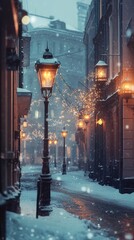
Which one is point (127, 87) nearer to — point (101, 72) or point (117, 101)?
point (117, 101)

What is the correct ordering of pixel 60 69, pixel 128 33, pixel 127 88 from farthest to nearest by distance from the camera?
1. pixel 60 69
2. pixel 128 33
3. pixel 127 88

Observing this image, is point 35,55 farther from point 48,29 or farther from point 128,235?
point 128,235

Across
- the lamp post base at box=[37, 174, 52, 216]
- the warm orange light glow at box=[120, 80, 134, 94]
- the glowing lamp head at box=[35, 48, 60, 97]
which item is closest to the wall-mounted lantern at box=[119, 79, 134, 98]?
the warm orange light glow at box=[120, 80, 134, 94]

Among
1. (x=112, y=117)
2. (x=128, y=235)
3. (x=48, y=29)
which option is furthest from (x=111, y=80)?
(x=48, y=29)

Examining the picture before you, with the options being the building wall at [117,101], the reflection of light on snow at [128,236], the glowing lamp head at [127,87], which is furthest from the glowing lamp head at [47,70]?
the building wall at [117,101]

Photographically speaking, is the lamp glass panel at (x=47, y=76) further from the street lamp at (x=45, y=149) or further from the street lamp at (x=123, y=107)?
the street lamp at (x=123, y=107)

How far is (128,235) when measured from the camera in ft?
34.4

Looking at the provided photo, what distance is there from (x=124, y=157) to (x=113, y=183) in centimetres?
300

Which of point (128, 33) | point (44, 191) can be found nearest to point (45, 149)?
point (44, 191)

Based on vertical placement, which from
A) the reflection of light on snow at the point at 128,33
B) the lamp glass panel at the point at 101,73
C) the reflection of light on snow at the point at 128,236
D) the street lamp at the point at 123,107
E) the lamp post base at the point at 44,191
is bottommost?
the reflection of light on snow at the point at 128,236

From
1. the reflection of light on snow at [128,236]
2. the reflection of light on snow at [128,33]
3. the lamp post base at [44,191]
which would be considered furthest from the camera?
the reflection of light on snow at [128,33]

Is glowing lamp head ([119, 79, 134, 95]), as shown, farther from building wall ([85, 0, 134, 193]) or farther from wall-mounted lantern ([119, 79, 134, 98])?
building wall ([85, 0, 134, 193])

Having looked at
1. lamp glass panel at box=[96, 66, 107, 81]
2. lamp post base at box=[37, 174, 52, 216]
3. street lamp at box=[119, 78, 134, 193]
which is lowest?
lamp post base at box=[37, 174, 52, 216]

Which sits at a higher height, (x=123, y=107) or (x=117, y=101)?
(x=117, y=101)
